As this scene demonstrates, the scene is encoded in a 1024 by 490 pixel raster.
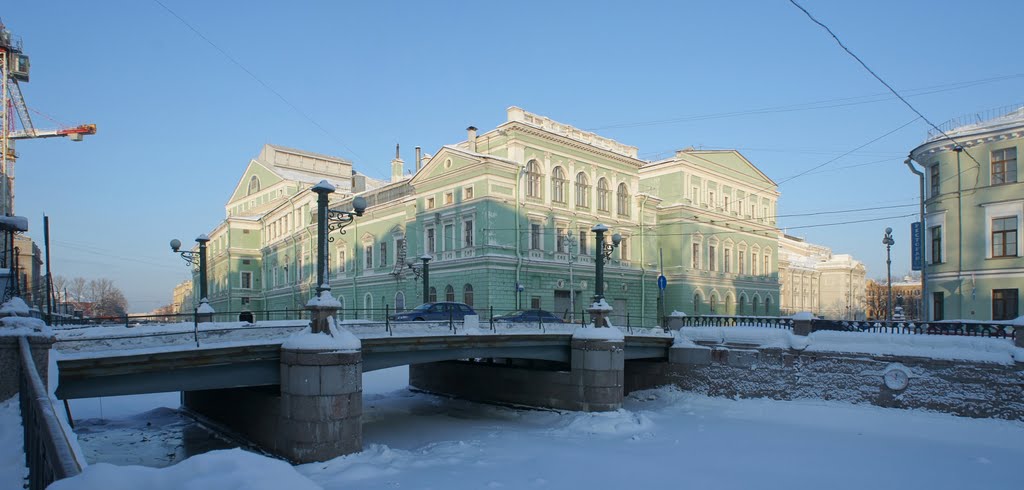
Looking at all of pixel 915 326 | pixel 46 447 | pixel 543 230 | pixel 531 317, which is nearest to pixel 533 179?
pixel 543 230

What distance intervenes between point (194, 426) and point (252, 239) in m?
47.5

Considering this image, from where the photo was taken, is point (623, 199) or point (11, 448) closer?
point (11, 448)

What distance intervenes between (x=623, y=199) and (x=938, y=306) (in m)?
19.7

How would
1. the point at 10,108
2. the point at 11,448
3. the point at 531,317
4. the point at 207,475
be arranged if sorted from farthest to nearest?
the point at 10,108 → the point at 531,317 → the point at 11,448 → the point at 207,475

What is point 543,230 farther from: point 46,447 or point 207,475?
point 46,447

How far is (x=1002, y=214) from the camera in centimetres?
2839

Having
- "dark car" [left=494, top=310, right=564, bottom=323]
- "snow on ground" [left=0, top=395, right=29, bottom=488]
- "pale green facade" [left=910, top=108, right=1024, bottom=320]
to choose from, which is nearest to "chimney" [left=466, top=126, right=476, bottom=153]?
"dark car" [left=494, top=310, right=564, bottom=323]

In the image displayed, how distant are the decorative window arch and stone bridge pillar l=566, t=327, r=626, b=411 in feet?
58.5

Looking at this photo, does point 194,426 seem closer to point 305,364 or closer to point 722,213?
point 305,364

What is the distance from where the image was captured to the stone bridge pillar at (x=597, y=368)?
2288cm

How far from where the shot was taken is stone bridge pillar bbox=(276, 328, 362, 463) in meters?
15.6

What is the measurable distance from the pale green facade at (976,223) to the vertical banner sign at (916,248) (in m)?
0.25

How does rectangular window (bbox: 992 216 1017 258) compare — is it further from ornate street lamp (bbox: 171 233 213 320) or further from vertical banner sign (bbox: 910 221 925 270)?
ornate street lamp (bbox: 171 233 213 320)

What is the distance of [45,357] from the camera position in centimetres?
1014
